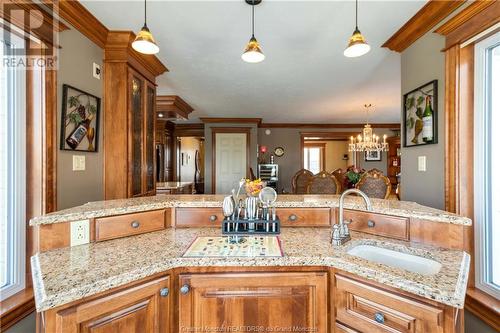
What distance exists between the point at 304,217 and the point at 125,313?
1.10 metres

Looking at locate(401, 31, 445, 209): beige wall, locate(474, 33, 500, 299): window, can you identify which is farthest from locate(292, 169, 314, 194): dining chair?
locate(474, 33, 500, 299): window

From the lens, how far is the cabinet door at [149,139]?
2.63 meters

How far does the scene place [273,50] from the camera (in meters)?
2.42

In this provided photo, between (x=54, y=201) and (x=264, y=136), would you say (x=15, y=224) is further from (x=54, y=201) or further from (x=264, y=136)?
(x=264, y=136)

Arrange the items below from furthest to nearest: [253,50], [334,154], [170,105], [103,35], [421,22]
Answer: [334,154], [170,105], [103,35], [421,22], [253,50]

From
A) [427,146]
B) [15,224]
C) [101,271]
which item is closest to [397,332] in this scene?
[101,271]

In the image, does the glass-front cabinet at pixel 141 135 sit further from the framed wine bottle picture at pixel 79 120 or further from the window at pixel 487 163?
the window at pixel 487 163

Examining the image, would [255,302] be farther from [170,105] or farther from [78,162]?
[170,105]

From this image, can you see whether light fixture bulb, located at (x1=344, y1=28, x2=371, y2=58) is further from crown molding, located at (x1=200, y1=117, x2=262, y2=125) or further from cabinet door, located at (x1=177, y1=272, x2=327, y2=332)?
crown molding, located at (x1=200, y1=117, x2=262, y2=125)

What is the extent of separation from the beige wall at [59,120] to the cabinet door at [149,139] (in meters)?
0.54

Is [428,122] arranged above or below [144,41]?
below

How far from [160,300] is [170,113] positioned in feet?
13.0

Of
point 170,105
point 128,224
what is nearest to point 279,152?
point 170,105

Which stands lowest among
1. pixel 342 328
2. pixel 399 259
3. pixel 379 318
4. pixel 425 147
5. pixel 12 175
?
pixel 342 328
